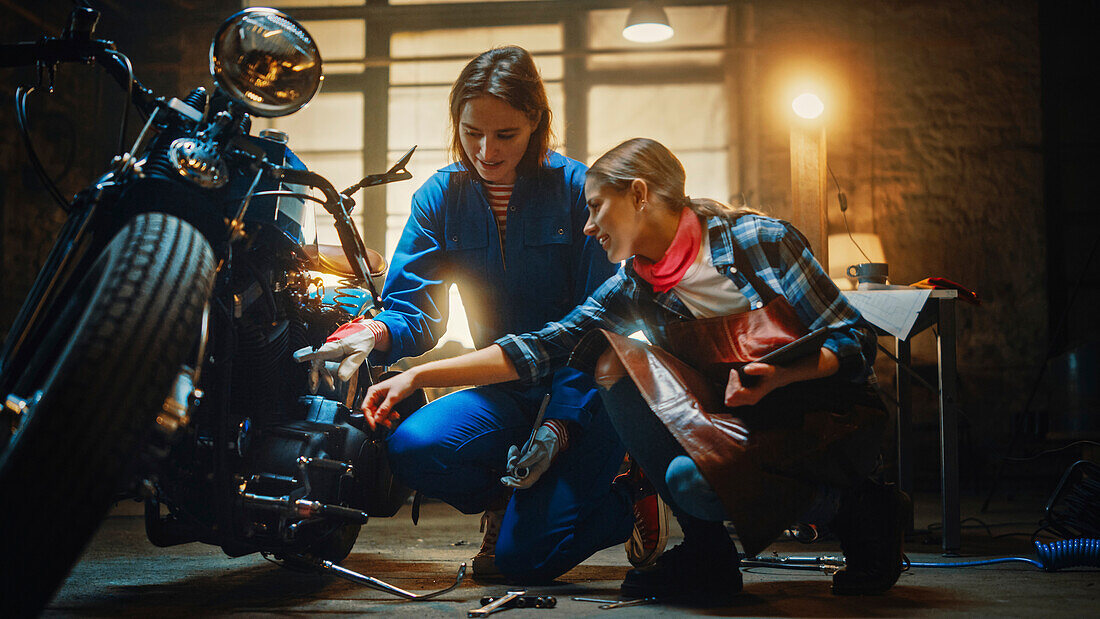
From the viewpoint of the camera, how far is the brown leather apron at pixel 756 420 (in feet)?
4.57

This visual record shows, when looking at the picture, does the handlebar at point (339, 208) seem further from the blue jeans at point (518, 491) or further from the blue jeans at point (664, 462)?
the blue jeans at point (664, 462)

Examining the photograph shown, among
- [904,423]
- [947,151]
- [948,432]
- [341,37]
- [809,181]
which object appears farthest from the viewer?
[341,37]

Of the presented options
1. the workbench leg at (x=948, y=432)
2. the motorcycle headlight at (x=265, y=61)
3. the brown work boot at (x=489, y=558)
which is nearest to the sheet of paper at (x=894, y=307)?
the workbench leg at (x=948, y=432)

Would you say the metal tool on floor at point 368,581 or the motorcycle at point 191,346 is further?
the metal tool on floor at point 368,581

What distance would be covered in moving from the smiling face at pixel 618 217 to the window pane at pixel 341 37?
4.84m

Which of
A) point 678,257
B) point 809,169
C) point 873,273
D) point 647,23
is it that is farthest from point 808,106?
point 678,257

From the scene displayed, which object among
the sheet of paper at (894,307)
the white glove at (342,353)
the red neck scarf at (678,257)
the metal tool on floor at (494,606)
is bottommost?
the metal tool on floor at (494,606)

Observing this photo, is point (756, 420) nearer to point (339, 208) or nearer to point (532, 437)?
point (532, 437)

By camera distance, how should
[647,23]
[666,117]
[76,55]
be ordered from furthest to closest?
1. [666,117]
2. [647,23]
3. [76,55]

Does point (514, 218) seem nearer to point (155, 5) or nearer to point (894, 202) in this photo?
point (894, 202)

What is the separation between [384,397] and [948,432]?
1650mm

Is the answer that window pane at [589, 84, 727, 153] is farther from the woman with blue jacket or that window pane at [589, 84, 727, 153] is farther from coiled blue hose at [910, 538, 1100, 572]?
coiled blue hose at [910, 538, 1100, 572]

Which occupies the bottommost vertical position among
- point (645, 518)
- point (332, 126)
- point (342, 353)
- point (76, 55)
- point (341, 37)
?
point (645, 518)

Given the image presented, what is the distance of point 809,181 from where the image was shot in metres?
3.46
